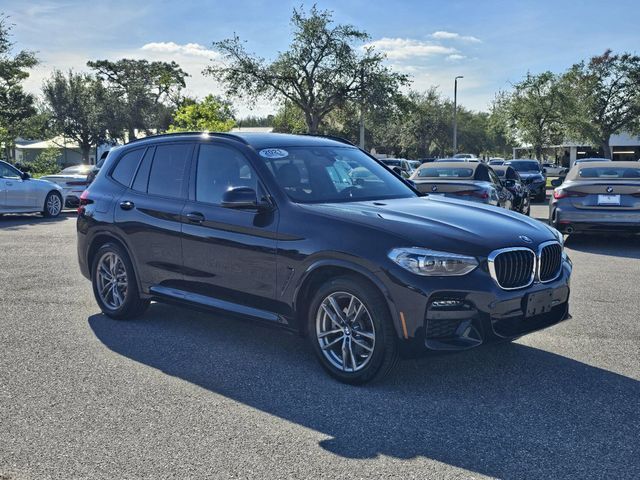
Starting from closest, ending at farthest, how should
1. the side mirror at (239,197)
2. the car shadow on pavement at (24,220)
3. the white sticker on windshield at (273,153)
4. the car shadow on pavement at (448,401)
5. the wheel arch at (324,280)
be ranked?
the car shadow on pavement at (448,401) → the wheel arch at (324,280) → the side mirror at (239,197) → the white sticker on windshield at (273,153) → the car shadow on pavement at (24,220)

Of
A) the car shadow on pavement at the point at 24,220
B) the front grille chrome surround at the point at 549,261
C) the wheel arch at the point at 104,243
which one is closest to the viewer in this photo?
the front grille chrome surround at the point at 549,261

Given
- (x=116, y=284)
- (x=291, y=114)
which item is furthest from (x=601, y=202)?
(x=291, y=114)

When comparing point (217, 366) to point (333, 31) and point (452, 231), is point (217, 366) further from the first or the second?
point (333, 31)

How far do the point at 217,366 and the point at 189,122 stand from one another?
105 ft

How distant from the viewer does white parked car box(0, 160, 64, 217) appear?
669 inches

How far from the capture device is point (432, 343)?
4453 millimetres

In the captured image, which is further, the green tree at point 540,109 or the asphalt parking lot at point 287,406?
the green tree at point 540,109

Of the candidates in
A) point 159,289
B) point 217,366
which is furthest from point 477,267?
point 159,289

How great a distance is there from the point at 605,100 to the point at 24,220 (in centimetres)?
4453

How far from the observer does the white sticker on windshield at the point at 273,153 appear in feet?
18.3

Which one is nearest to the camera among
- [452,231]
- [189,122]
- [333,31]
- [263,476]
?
[263,476]

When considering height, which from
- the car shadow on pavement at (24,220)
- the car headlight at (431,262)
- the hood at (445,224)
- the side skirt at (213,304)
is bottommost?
the car shadow on pavement at (24,220)

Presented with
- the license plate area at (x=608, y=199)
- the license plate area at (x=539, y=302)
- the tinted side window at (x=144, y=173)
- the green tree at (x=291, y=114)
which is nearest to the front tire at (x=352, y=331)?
the license plate area at (x=539, y=302)

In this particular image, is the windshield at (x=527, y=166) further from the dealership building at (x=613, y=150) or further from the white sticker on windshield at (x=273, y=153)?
the dealership building at (x=613, y=150)
